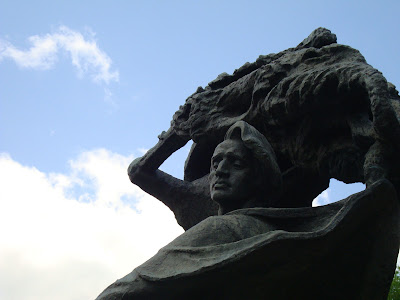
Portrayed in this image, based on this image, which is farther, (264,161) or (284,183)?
(284,183)

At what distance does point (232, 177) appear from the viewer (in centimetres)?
461

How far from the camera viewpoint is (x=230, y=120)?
530cm

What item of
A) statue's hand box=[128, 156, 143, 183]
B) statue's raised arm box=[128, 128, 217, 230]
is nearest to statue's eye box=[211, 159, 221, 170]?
statue's raised arm box=[128, 128, 217, 230]

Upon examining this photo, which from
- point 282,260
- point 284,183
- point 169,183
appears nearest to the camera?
point 282,260

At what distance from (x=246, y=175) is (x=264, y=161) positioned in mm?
179

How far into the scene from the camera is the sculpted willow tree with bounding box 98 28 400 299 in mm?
3744

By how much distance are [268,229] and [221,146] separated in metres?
0.85

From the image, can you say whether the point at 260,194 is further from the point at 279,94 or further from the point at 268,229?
the point at 279,94

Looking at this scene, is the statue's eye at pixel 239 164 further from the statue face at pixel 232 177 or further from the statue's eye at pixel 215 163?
the statue's eye at pixel 215 163

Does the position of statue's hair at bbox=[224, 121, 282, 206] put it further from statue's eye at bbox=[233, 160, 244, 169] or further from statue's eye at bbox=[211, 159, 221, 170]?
statue's eye at bbox=[211, 159, 221, 170]

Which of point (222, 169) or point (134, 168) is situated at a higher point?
point (134, 168)

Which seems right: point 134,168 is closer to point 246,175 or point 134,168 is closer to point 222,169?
point 222,169

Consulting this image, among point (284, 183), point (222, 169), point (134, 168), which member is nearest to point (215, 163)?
point (222, 169)

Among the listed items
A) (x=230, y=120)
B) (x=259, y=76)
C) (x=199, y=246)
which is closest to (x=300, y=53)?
(x=259, y=76)
